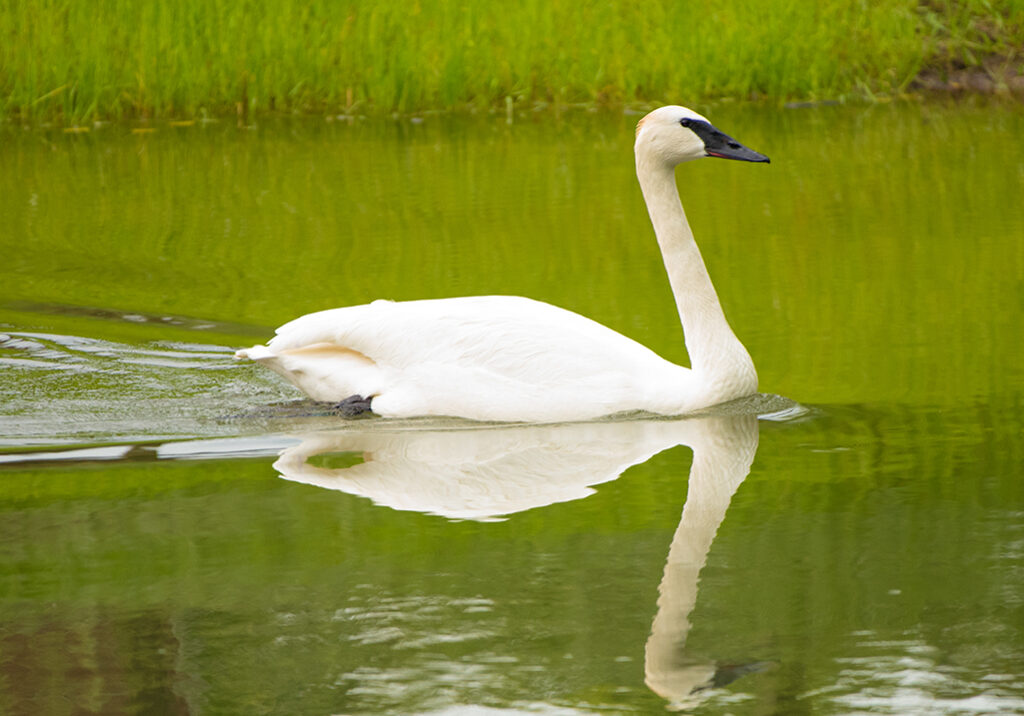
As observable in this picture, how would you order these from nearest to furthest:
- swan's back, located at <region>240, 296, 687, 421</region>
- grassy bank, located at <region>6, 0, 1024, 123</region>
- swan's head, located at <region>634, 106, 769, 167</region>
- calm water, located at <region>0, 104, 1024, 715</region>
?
1. calm water, located at <region>0, 104, 1024, 715</region>
2. swan's back, located at <region>240, 296, 687, 421</region>
3. swan's head, located at <region>634, 106, 769, 167</region>
4. grassy bank, located at <region>6, 0, 1024, 123</region>

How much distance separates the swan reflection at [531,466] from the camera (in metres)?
4.61

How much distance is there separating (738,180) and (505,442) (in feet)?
20.9

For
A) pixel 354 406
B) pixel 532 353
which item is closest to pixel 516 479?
pixel 532 353

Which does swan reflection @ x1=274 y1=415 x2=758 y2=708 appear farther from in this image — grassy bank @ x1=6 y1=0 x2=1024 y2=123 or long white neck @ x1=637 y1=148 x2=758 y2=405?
grassy bank @ x1=6 y1=0 x2=1024 y2=123

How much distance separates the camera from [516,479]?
5.02m

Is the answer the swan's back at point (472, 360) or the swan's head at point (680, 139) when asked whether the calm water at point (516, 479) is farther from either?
the swan's head at point (680, 139)

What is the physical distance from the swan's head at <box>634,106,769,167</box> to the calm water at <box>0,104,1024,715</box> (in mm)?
906

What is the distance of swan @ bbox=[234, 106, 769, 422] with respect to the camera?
565 centimetres

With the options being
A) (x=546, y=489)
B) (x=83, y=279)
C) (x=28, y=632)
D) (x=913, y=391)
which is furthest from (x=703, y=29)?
(x=28, y=632)

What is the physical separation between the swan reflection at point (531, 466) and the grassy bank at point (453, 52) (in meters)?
8.85

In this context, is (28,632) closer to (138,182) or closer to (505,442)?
(505,442)

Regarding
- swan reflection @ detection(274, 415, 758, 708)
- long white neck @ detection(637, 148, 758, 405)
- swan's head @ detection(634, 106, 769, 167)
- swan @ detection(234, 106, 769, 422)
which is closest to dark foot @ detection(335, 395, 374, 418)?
swan @ detection(234, 106, 769, 422)

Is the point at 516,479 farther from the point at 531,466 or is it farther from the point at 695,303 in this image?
the point at 695,303

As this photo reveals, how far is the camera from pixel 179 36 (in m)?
14.1
